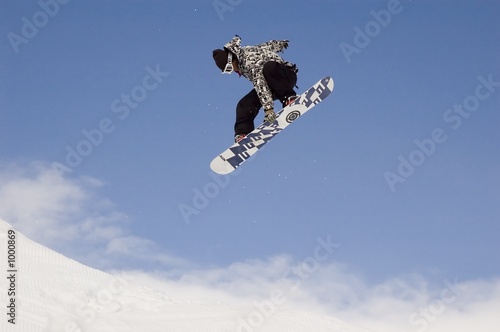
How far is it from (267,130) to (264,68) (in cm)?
106

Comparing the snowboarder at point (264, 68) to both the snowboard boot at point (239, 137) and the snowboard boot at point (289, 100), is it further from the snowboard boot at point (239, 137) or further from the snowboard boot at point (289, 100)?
the snowboard boot at point (239, 137)

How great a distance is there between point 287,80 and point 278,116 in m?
0.59

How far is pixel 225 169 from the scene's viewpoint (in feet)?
35.2

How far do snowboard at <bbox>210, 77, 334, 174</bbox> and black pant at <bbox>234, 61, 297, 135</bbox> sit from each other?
0.17 meters

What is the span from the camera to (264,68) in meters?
9.98

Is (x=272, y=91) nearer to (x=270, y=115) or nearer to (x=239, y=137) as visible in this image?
(x=270, y=115)

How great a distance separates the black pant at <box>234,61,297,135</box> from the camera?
32.8ft

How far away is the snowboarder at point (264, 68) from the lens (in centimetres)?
998

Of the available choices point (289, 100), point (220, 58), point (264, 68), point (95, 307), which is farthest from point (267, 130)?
point (95, 307)

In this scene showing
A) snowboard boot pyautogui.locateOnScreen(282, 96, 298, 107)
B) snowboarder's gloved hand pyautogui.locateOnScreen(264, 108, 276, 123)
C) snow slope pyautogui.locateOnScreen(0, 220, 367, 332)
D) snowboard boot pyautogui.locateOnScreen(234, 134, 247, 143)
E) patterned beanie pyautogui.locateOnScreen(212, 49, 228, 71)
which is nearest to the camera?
patterned beanie pyautogui.locateOnScreen(212, 49, 228, 71)

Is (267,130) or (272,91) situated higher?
(272,91)

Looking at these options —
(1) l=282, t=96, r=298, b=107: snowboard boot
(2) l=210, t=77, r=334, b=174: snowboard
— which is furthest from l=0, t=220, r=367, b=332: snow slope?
(1) l=282, t=96, r=298, b=107: snowboard boot

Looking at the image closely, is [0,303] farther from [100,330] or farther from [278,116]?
[278,116]

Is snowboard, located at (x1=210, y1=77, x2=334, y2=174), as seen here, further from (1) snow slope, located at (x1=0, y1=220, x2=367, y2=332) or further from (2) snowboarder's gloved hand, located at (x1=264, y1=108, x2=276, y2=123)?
(1) snow slope, located at (x1=0, y1=220, x2=367, y2=332)
